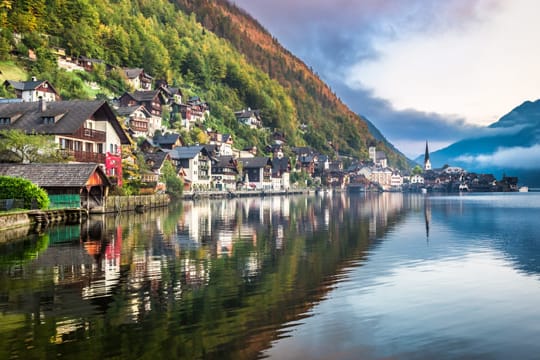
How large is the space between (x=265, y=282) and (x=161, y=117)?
13246 cm

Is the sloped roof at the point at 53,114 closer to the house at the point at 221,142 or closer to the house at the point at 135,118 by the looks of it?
the house at the point at 135,118

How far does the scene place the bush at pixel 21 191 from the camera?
4253 cm

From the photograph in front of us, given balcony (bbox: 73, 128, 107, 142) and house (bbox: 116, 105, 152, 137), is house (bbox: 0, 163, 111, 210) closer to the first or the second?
balcony (bbox: 73, 128, 107, 142)

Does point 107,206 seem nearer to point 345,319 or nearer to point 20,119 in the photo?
point 20,119

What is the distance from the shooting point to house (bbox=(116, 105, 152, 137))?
119m

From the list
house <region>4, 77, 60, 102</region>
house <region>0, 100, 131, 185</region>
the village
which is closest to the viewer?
house <region>0, 100, 131, 185</region>

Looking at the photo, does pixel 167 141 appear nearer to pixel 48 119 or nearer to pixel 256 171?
pixel 256 171

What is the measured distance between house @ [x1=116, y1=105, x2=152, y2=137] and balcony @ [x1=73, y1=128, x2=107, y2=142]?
53042 millimetres

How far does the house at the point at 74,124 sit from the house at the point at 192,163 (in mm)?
53389

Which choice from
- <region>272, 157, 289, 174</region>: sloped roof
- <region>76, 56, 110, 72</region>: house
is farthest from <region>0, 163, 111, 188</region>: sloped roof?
<region>272, 157, 289, 174</region>: sloped roof

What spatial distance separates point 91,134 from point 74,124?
3.84 metres

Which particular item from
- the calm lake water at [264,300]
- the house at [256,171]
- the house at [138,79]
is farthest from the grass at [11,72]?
the calm lake water at [264,300]

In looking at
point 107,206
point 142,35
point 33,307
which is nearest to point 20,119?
point 107,206

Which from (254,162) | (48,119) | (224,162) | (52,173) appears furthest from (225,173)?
(52,173)
